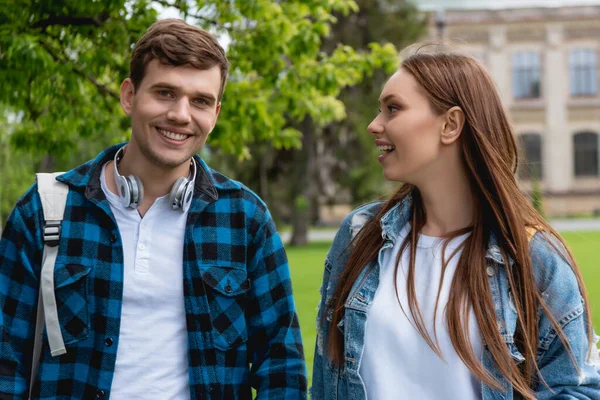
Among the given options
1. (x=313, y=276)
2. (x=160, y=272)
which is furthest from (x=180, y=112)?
(x=313, y=276)

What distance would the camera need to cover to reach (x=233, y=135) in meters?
7.19

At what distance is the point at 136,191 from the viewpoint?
259cm

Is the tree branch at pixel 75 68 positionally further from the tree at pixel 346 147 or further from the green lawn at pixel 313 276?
the tree at pixel 346 147

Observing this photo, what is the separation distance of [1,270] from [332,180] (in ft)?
81.2

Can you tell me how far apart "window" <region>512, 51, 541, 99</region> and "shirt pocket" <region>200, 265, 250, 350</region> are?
42830mm

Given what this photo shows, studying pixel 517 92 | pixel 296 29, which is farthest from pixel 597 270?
pixel 517 92

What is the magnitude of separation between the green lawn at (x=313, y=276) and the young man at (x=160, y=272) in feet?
9.64

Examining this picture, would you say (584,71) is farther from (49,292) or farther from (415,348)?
(49,292)

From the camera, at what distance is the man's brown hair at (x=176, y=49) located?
8.39 ft

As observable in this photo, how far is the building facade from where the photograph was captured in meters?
42.3

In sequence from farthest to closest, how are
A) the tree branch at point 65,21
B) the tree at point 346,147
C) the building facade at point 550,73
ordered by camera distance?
→ the building facade at point 550,73, the tree at point 346,147, the tree branch at point 65,21

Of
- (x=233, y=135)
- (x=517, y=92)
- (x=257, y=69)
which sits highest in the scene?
(x=517, y=92)

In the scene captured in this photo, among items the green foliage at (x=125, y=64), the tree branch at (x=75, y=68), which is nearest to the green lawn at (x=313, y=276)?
the green foliage at (x=125, y=64)

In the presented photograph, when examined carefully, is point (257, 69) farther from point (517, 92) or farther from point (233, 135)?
point (517, 92)
